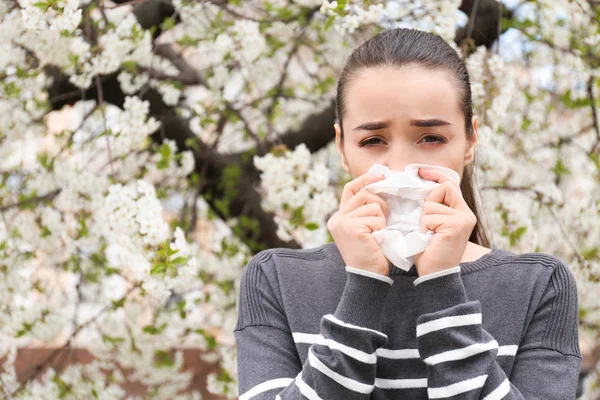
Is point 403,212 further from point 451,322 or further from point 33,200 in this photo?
point 33,200

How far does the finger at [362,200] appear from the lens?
4.33ft

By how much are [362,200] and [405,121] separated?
17 centimetres

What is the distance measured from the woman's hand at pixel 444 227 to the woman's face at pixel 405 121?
10 cm

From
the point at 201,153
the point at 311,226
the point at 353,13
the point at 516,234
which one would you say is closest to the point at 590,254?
the point at 516,234

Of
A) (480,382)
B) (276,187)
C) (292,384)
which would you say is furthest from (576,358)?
(276,187)

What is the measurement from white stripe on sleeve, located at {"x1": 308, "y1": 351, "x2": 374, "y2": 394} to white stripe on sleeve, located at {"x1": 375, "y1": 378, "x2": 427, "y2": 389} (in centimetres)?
16

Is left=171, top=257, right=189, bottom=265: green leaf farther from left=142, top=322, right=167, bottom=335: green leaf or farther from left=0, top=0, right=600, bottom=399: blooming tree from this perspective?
left=142, top=322, right=167, bottom=335: green leaf

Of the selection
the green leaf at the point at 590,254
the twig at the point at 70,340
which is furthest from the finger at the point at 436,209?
the green leaf at the point at 590,254

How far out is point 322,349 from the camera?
4.04 feet

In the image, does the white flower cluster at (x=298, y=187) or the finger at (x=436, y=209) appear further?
the white flower cluster at (x=298, y=187)

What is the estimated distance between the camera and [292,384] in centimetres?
127

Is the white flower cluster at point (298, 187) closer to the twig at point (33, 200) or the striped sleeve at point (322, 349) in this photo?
the twig at point (33, 200)

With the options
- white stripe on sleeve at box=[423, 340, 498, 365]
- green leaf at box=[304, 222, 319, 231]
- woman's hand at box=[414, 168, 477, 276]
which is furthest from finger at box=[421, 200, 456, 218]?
green leaf at box=[304, 222, 319, 231]

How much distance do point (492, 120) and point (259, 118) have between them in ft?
5.38
